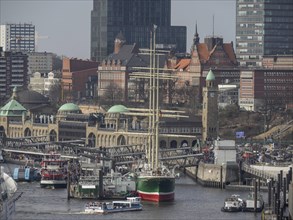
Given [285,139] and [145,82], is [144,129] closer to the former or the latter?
[285,139]

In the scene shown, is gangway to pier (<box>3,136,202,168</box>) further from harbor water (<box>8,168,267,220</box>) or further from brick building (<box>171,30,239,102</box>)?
brick building (<box>171,30,239,102</box>)

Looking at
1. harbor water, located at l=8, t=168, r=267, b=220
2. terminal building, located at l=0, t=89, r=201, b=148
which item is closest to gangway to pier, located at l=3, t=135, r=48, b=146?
terminal building, located at l=0, t=89, r=201, b=148

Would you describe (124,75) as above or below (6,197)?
above

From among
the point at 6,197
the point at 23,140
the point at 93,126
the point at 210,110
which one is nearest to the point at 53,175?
the point at 6,197

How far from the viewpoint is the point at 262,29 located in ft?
589

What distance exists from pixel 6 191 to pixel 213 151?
129ft

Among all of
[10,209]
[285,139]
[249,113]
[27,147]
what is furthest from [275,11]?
[10,209]

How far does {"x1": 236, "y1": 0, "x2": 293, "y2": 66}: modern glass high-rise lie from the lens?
17738cm

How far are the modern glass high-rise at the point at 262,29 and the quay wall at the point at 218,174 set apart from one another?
209 feet

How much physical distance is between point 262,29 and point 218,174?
223ft

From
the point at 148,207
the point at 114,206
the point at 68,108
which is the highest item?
the point at 68,108

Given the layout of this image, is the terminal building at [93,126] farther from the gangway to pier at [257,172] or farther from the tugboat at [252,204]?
the tugboat at [252,204]

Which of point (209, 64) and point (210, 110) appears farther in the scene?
point (209, 64)

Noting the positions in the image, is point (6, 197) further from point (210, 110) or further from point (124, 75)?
point (124, 75)
